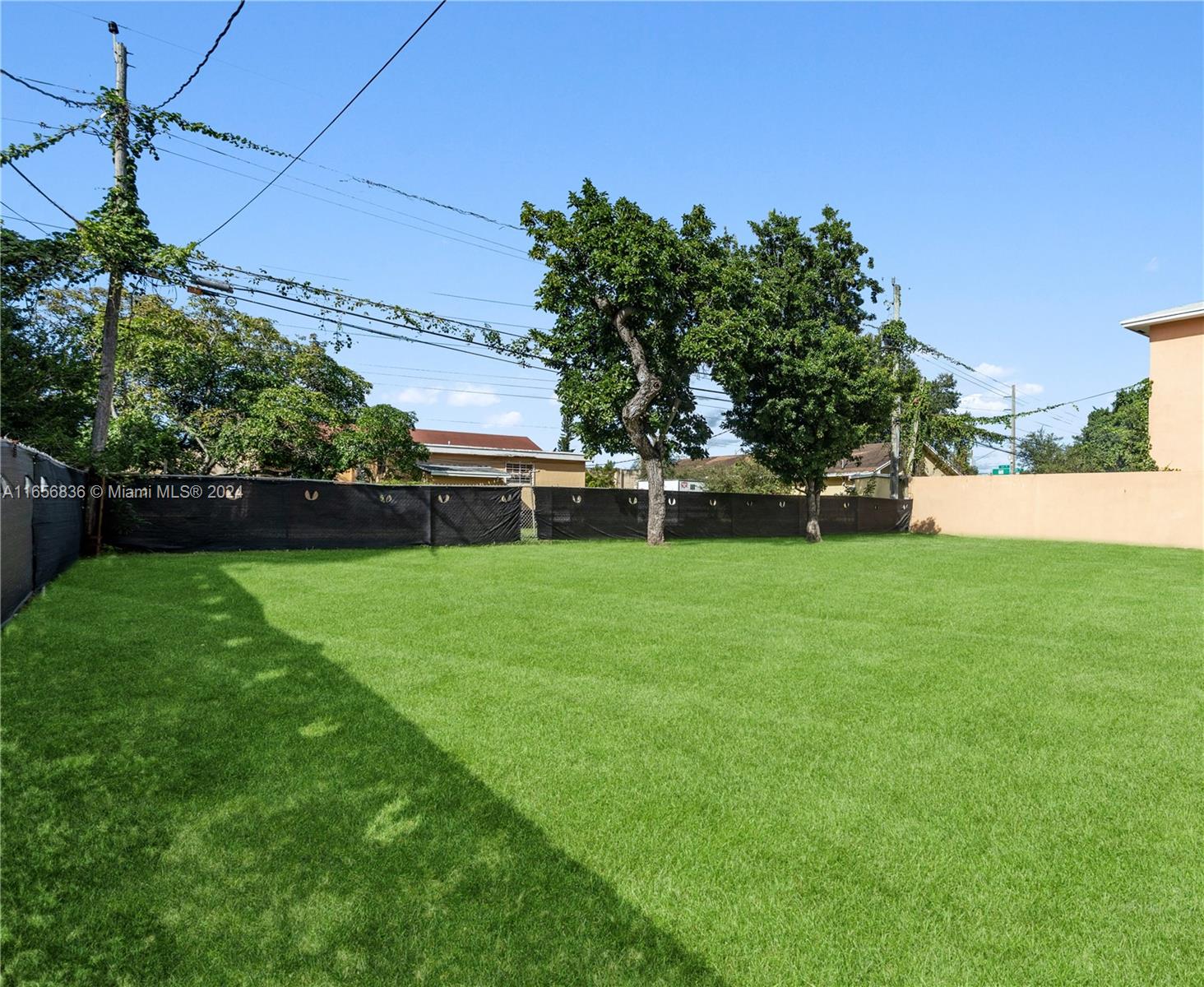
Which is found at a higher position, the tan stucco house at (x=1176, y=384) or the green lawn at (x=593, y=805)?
the tan stucco house at (x=1176, y=384)

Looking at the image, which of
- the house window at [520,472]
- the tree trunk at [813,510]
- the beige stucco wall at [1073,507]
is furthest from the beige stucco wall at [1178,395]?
the house window at [520,472]

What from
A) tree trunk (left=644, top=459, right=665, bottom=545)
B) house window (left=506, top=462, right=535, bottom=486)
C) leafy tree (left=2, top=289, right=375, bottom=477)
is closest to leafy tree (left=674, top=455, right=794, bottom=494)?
house window (left=506, top=462, right=535, bottom=486)

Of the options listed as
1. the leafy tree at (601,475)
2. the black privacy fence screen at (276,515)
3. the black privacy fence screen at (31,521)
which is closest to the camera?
the black privacy fence screen at (31,521)

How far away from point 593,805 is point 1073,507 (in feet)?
82.2

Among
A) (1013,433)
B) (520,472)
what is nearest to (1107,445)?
(1013,433)

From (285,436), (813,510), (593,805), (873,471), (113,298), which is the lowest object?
(593,805)

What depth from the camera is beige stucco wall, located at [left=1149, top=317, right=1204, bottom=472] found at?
73.5 ft

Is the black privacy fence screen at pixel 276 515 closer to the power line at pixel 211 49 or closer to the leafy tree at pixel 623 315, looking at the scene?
the leafy tree at pixel 623 315

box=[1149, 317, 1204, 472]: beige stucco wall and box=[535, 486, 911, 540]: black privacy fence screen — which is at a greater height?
box=[1149, 317, 1204, 472]: beige stucco wall

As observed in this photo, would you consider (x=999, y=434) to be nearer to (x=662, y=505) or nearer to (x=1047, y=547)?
(x=1047, y=547)

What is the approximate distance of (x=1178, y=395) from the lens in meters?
22.9

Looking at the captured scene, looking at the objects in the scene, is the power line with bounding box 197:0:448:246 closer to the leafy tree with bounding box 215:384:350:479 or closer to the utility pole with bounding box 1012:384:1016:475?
the leafy tree with bounding box 215:384:350:479

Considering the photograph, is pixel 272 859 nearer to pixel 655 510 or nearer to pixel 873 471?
pixel 655 510

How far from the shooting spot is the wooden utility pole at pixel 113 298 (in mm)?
11977
